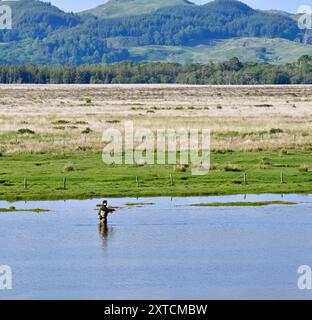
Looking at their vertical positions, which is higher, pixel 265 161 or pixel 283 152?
pixel 283 152

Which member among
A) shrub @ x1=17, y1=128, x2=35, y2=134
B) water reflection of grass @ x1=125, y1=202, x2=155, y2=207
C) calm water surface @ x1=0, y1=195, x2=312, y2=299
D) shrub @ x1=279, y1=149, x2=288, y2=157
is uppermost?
shrub @ x1=17, y1=128, x2=35, y2=134

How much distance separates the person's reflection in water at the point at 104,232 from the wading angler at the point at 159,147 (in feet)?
44.7

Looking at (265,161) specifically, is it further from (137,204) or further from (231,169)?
(137,204)

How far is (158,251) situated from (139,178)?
16774 mm

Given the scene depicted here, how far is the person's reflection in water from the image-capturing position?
34.4 meters

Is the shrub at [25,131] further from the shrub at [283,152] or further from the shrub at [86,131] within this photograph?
the shrub at [283,152]

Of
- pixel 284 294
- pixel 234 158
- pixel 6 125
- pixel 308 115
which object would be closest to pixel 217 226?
pixel 284 294

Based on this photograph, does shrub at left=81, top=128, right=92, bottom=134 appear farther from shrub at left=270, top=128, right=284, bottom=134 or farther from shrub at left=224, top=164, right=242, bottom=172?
shrub at left=224, top=164, right=242, bottom=172

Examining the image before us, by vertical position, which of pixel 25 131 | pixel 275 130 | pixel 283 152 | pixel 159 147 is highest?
pixel 275 130

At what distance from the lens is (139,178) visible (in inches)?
1927

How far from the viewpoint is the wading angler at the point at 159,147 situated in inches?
2137

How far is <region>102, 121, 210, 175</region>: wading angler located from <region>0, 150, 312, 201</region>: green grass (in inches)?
39.6

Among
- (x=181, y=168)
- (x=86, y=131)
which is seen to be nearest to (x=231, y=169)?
(x=181, y=168)

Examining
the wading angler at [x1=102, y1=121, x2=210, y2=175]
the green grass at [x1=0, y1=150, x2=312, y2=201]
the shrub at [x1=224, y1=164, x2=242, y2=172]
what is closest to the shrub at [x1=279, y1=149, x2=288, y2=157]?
the green grass at [x1=0, y1=150, x2=312, y2=201]
